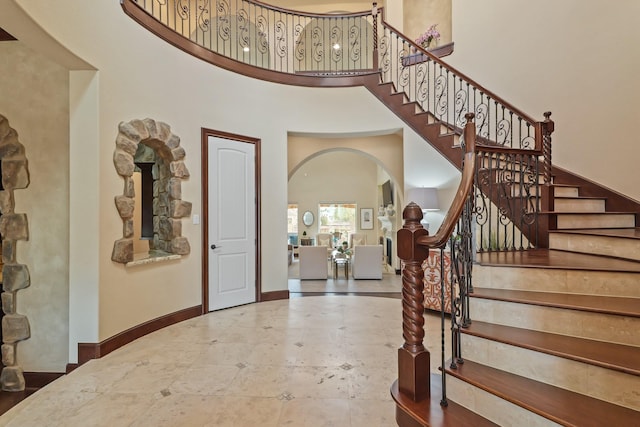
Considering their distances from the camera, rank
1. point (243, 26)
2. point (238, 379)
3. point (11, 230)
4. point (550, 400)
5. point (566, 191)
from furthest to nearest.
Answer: point (243, 26) < point (566, 191) < point (11, 230) < point (238, 379) < point (550, 400)

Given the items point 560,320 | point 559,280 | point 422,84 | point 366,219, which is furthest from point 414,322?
point 366,219

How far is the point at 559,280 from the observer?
7.04ft

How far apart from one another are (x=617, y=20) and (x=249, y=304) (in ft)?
18.4

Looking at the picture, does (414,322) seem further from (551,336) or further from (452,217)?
(551,336)

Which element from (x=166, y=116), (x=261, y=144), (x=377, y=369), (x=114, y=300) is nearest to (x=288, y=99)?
(x=261, y=144)

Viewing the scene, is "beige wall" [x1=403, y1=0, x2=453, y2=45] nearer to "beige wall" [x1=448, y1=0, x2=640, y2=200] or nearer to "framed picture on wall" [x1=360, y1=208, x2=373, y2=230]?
"beige wall" [x1=448, y1=0, x2=640, y2=200]

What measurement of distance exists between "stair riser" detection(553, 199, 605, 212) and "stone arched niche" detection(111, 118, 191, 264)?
13.6 ft

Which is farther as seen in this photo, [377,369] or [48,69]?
[48,69]

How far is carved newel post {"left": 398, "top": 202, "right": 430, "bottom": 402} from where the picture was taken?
1798mm

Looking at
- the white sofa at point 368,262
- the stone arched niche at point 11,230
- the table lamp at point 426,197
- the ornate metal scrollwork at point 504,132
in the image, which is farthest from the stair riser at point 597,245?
the stone arched niche at point 11,230

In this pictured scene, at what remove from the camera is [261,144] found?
15.9 feet

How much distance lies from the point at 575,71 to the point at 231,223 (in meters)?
4.78

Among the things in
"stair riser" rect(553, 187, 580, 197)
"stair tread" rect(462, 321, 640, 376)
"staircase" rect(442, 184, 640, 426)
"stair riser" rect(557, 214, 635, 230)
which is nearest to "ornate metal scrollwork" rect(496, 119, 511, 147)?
"stair riser" rect(553, 187, 580, 197)

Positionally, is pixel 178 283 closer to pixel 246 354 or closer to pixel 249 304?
pixel 249 304
